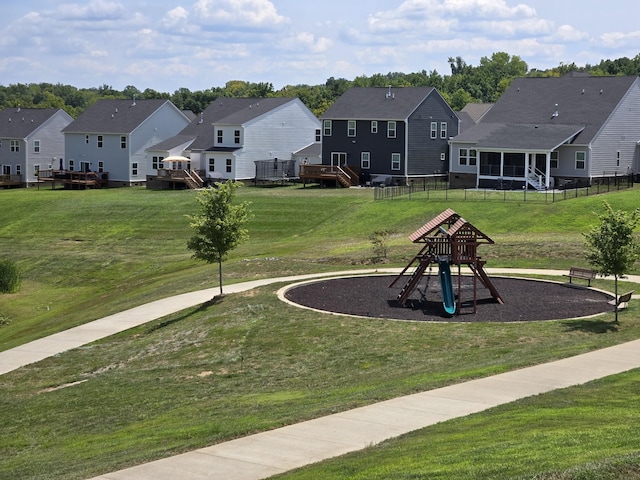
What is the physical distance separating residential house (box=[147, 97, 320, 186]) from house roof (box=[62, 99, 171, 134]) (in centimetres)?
440

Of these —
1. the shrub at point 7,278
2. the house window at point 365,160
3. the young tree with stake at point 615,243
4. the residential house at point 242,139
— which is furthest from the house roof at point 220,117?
the young tree with stake at point 615,243

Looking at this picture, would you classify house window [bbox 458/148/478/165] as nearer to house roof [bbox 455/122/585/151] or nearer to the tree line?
house roof [bbox 455/122/585/151]

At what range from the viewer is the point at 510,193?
6456cm

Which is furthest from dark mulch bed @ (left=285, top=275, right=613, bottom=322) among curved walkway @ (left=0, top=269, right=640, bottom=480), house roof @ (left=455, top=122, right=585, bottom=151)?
house roof @ (left=455, top=122, right=585, bottom=151)

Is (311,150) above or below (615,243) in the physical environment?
above

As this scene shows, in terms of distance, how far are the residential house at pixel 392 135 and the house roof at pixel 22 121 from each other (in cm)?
3457

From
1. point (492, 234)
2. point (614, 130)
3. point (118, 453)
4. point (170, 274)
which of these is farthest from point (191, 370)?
point (614, 130)

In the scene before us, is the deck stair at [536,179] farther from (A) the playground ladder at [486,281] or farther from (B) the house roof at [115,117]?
(B) the house roof at [115,117]

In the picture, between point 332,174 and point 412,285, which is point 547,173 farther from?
point 412,285

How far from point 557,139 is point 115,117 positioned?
43868mm

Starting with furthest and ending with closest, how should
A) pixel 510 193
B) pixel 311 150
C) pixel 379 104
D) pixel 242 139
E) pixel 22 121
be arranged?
1. pixel 22 121
2. pixel 311 150
3. pixel 242 139
4. pixel 379 104
5. pixel 510 193

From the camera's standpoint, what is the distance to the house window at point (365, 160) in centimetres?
7938

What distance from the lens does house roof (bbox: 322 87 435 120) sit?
78938 millimetres

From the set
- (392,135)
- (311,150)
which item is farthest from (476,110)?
(392,135)
